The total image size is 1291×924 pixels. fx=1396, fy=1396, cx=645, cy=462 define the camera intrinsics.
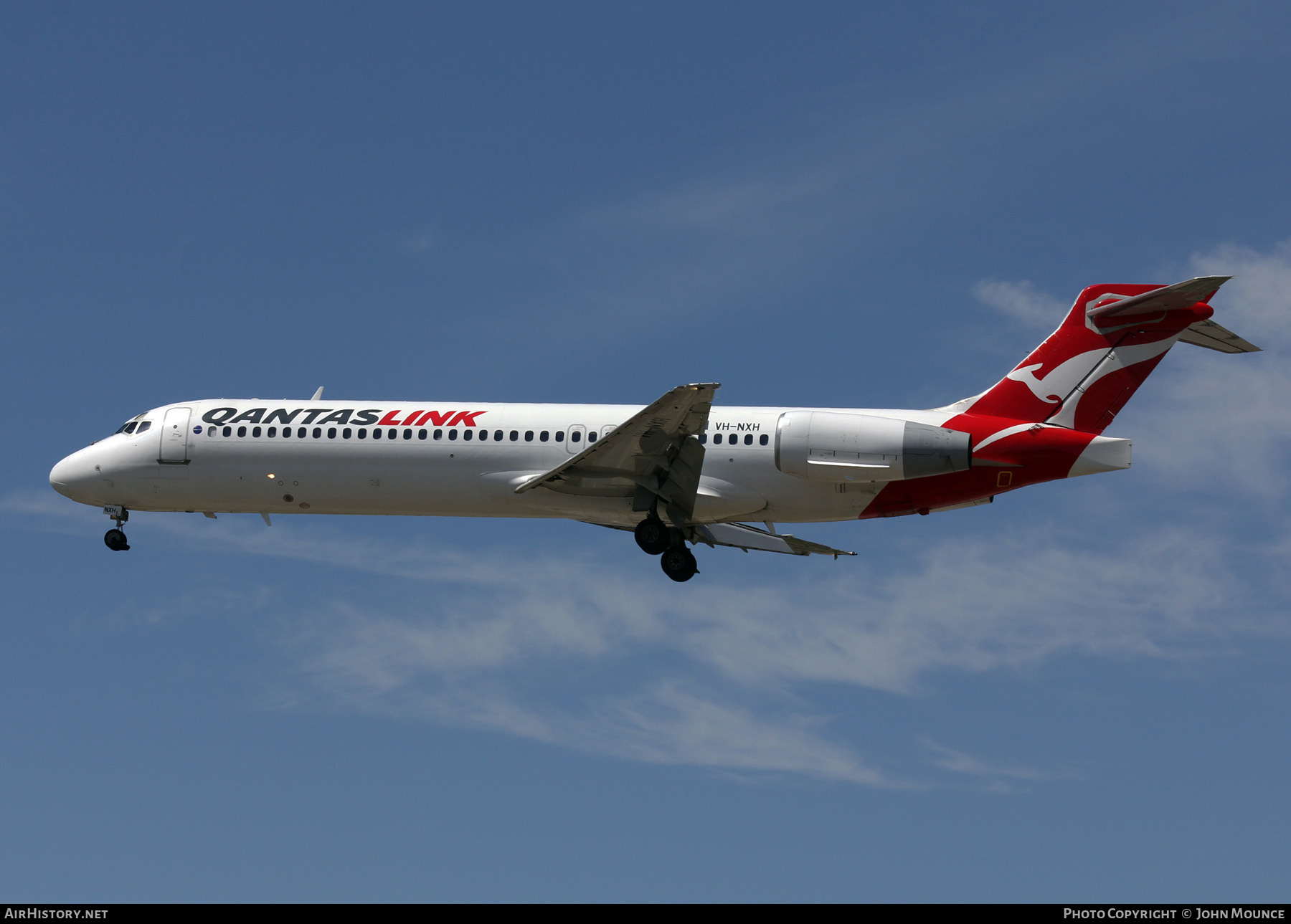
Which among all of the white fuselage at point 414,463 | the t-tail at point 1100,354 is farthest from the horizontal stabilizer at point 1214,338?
the white fuselage at point 414,463

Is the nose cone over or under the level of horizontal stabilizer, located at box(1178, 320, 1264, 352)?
under

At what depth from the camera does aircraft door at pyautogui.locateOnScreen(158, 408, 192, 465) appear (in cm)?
3000

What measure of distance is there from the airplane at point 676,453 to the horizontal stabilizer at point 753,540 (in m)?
0.04

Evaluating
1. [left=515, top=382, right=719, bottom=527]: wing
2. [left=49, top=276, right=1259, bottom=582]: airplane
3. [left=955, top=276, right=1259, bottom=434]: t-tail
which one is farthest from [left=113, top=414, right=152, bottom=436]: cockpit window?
[left=955, top=276, right=1259, bottom=434]: t-tail

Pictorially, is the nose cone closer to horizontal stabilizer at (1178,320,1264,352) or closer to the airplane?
the airplane

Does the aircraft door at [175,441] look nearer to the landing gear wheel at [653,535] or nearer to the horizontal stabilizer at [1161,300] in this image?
Result: the landing gear wheel at [653,535]

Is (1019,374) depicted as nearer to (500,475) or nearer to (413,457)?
(500,475)

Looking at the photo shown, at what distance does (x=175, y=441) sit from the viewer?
98.7ft

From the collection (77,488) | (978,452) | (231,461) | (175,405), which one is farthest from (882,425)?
(77,488)

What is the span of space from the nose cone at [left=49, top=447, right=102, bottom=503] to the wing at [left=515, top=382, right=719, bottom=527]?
9877 millimetres

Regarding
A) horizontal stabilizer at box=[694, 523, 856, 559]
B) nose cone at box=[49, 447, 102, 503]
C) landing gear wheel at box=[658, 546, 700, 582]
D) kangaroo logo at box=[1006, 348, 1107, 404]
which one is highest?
kangaroo logo at box=[1006, 348, 1107, 404]

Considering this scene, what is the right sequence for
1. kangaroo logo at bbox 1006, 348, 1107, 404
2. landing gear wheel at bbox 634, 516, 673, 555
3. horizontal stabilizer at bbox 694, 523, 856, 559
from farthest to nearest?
horizontal stabilizer at bbox 694, 523, 856, 559 → landing gear wheel at bbox 634, 516, 673, 555 → kangaroo logo at bbox 1006, 348, 1107, 404

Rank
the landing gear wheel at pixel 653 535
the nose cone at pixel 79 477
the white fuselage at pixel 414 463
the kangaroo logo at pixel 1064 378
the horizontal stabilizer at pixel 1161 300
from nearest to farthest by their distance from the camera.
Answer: the horizontal stabilizer at pixel 1161 300, the kangaroo logo at pixel 1064 378, the white fuselage at pixel 414 463, the landing gear wheel at pixel 653 535, the nose cone at pixel 79 477

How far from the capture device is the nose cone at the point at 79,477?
101 feet
